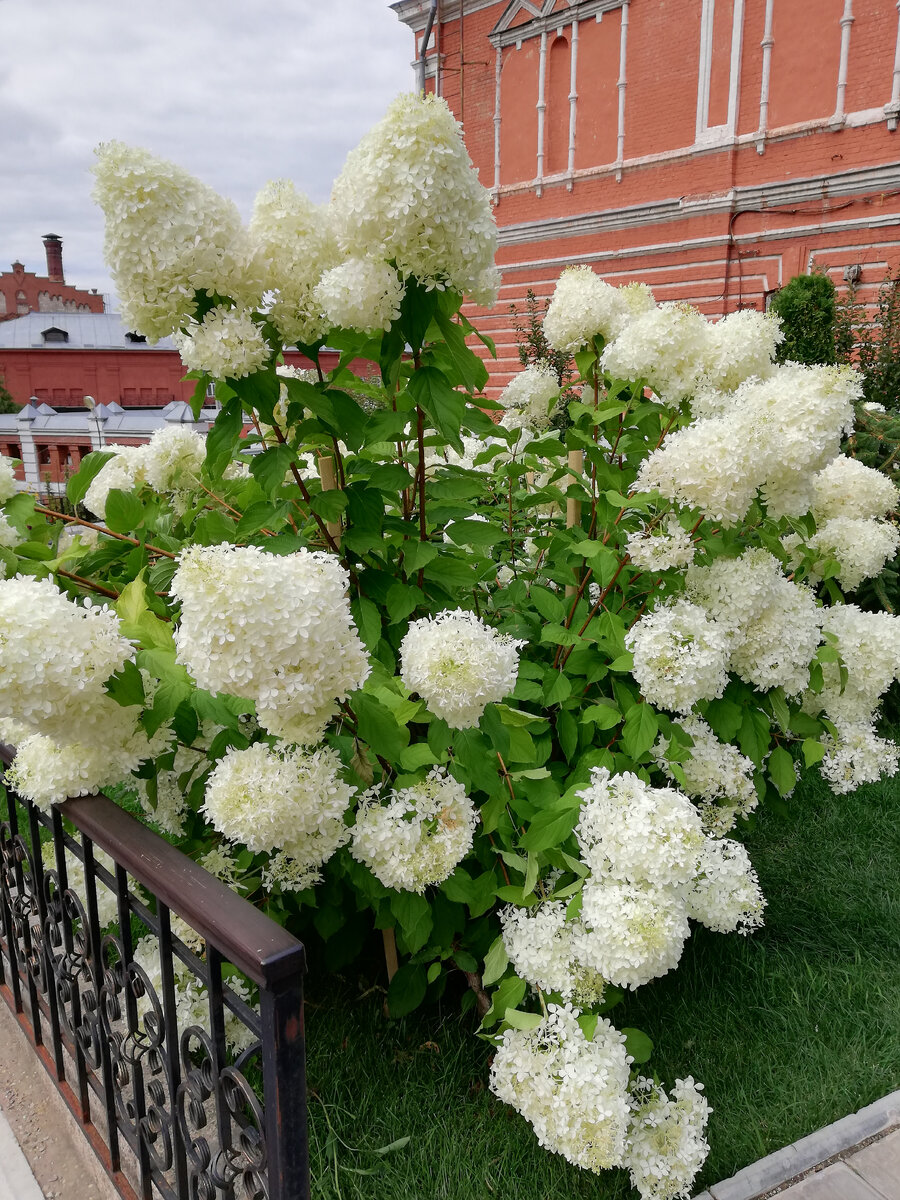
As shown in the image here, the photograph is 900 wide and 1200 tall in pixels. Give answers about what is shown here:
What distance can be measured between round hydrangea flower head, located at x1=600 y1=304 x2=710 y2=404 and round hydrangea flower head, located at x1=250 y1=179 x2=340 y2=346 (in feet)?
2.43

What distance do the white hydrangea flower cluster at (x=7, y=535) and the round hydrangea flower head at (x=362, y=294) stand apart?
86 cm

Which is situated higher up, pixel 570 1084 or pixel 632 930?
pixel 632 930

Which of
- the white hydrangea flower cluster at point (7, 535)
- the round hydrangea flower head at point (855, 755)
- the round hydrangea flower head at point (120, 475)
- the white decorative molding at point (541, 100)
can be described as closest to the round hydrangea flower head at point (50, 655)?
the white hydrangea flower cluster at point (7, 535)

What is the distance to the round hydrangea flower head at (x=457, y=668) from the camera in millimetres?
1271

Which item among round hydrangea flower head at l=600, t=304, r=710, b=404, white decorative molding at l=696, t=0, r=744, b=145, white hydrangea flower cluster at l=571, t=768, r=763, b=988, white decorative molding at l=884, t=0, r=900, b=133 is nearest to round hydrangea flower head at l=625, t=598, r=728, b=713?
white hydrangea flower cluster at l=571, t=768, r=763, b=988

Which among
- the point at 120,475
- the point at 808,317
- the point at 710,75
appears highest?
the point at 710,75

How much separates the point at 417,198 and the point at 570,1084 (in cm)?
147

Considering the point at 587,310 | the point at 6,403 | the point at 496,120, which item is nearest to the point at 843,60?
the point at 496,120

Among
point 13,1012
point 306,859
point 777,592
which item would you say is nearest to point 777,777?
point 777,592

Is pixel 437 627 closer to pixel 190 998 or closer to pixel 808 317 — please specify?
pixel 190 998

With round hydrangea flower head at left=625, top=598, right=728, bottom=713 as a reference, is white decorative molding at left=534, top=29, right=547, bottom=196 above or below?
above

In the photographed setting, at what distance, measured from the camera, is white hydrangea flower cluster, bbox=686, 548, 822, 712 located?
174 centimetres

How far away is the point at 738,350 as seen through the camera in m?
1.86

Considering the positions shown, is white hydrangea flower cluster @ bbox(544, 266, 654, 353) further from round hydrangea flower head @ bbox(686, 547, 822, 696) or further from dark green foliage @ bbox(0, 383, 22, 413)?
dark green foliage @ bbox(0, 383, 22, 413)
